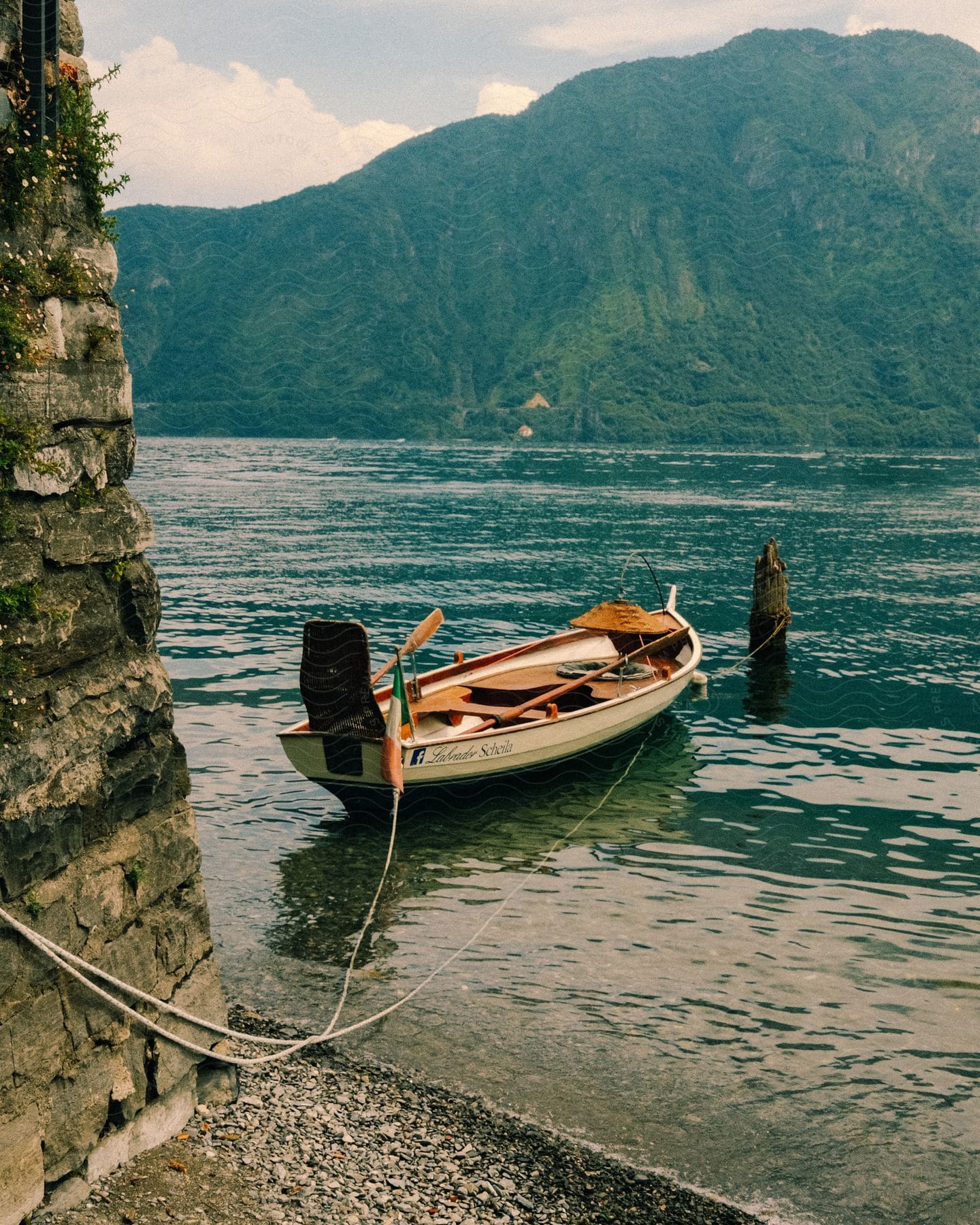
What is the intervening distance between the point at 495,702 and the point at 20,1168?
14293 mm

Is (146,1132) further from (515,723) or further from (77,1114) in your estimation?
(515,723)

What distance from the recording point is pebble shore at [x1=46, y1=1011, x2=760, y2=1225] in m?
7.53

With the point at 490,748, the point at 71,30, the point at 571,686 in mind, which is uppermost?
the point at 71,30

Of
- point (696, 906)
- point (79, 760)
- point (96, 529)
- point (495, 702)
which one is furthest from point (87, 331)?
point (495, 702)

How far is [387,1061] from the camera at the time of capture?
10.6m

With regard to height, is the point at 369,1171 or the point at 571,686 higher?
the point at 571,686

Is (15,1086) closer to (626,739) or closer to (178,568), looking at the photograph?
(626,739)

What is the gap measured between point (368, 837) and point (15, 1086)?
10.6 m

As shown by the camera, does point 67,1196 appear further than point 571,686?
No

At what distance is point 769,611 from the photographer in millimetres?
30719

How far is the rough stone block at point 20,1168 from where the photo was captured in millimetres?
6387

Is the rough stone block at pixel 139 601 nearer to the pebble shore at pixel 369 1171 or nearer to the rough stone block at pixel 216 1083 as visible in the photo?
the rough stone block at pixel 216 1083

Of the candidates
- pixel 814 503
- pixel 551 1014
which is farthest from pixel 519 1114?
pixel 814 503

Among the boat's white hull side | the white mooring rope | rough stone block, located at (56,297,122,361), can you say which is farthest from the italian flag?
rough stone block, located at (56,297,122,361)
